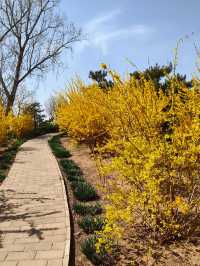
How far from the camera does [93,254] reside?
13.7 feet

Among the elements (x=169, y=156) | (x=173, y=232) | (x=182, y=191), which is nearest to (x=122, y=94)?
(x=169, y=156)

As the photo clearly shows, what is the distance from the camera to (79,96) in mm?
12484

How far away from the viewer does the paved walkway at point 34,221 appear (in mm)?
4172

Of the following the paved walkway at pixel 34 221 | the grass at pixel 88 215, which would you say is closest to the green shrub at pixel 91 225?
the grass at pixel 88 215

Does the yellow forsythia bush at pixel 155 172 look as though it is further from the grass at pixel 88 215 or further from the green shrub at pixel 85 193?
the green shrub at pixel 85 193

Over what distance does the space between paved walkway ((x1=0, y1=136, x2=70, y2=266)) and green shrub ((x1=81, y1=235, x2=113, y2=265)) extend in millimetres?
233

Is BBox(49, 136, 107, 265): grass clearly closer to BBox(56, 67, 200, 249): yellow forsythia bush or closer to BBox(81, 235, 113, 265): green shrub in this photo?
BBox(81, 235, 113, 265): green shrub

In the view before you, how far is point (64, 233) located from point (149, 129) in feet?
6.12

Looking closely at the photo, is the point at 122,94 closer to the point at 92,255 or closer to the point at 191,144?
the point at 191,144

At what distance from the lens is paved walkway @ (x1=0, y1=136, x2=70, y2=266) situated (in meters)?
4.17

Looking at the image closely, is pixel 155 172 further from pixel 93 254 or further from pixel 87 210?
pixel 87 210

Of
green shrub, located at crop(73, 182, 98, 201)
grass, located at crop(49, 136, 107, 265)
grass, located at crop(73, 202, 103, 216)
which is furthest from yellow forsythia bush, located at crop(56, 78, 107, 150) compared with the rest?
grass, located at crop(73, 202, 103, 216)

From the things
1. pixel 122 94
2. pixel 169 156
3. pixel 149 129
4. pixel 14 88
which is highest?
pixel 14 88

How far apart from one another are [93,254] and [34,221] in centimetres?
169
